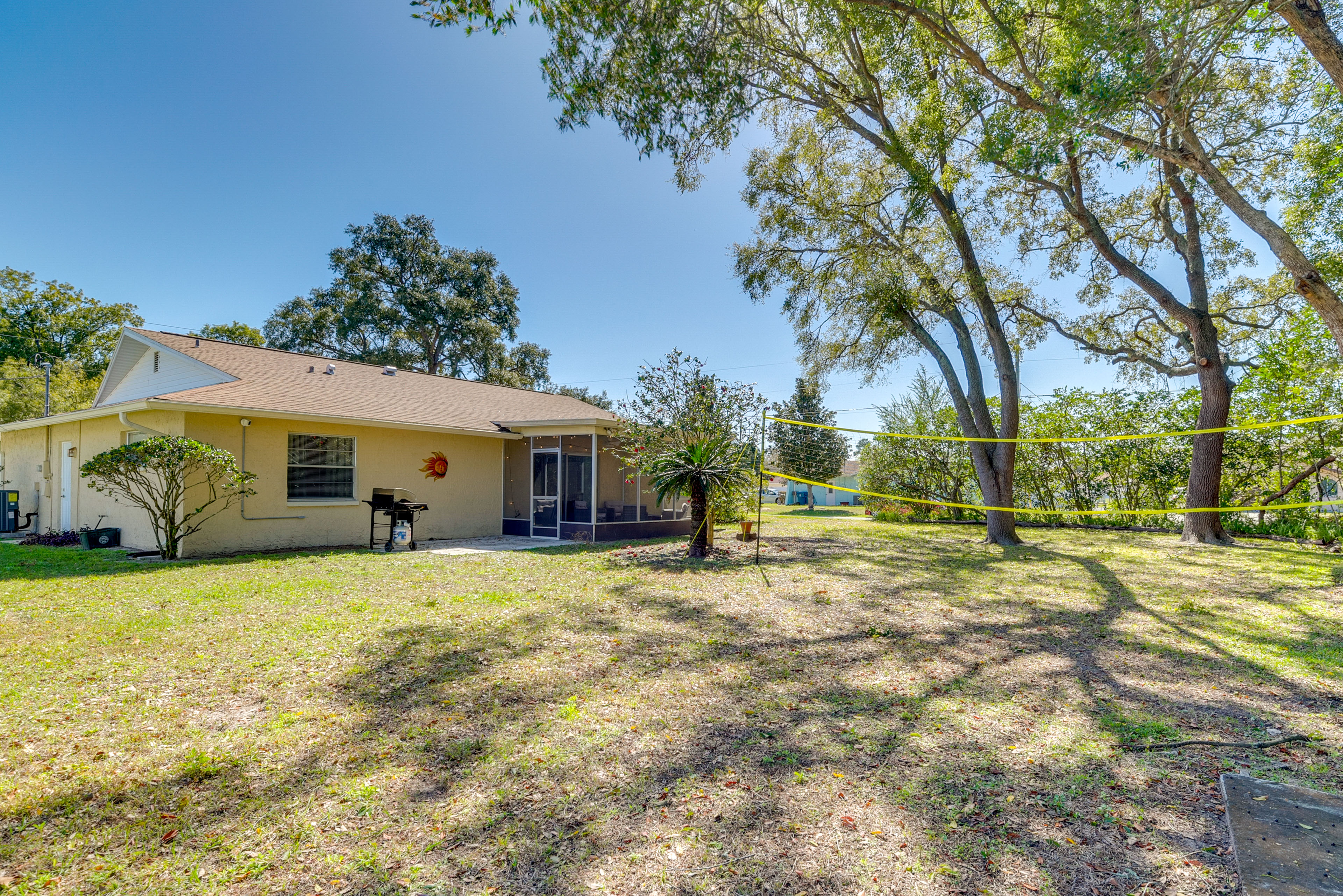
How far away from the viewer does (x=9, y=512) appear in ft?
44.5

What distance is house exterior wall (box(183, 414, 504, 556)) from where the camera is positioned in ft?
32.5

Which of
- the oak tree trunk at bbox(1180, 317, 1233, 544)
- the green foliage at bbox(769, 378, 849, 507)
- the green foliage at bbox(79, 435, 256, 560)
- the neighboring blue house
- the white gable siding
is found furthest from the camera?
the neighboring blue house

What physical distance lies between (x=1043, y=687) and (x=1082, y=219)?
35.7ft

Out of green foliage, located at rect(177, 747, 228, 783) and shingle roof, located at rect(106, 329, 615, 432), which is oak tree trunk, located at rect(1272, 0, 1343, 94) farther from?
shingle roof, located at rect(106, 329, 615, 432)

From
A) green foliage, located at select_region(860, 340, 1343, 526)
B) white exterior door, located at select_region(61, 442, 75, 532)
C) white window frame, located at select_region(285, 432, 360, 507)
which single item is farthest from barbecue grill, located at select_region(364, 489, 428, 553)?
green foliage, located at select_region(860, 340, 1343, 526)

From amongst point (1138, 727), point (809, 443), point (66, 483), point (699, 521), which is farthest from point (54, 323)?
point (1138, 727)

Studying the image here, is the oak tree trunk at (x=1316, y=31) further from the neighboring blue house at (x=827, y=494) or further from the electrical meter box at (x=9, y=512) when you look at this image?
the neighboring blue house at (x=827, y=494)

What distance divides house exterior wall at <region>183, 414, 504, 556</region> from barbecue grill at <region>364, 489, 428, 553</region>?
0.19 m

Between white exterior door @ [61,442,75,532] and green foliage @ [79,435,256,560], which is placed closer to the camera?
green foliage @ [79,435,256,560]

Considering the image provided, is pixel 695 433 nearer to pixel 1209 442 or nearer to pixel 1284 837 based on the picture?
pixel 1284 837

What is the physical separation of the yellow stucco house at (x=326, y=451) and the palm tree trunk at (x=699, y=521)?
66cm

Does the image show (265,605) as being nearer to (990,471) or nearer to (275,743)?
(275,743)

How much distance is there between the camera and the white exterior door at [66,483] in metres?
12.3

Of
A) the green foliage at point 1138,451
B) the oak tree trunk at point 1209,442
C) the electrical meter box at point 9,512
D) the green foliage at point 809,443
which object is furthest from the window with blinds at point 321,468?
the oak tree trunk at point 1209,442
